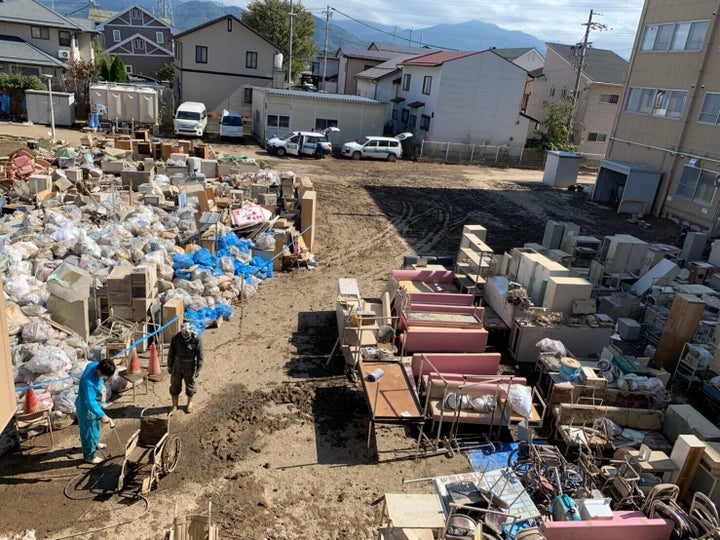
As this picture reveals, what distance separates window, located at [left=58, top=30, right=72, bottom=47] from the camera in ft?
123

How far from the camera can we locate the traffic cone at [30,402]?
6.91m

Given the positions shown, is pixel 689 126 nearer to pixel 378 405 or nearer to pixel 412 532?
pixel 378 405

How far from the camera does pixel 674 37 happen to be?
22.1 meters

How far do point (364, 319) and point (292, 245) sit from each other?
4.83m

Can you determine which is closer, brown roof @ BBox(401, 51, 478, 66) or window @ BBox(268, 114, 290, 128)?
window @ BBox(268, 114, 290, 128)

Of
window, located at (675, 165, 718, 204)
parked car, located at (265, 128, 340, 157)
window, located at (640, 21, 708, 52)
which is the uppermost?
window, located at (640, 21, 708, 52)

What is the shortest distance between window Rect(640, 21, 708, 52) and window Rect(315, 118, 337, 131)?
16389 millimetres

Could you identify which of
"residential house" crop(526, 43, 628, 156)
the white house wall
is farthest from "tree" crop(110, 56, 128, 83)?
"residential house" crop(526, 43, 628, 156)

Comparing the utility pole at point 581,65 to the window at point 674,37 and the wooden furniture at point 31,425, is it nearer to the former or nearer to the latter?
the window at point 674,37

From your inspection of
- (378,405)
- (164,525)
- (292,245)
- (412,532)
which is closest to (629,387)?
(378,405)

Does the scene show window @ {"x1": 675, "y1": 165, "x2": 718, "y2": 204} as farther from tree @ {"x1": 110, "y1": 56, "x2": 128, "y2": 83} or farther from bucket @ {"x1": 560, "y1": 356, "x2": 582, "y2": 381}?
tree @ {"x1": 110, "y1": 56, "x2": 128, "y2": 83}

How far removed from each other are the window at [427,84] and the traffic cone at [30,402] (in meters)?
29.8

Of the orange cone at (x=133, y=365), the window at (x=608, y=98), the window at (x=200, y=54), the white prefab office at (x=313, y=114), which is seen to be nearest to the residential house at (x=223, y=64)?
the window at (x=200, y=54)

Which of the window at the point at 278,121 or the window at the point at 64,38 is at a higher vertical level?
the window at the point at 64,38
